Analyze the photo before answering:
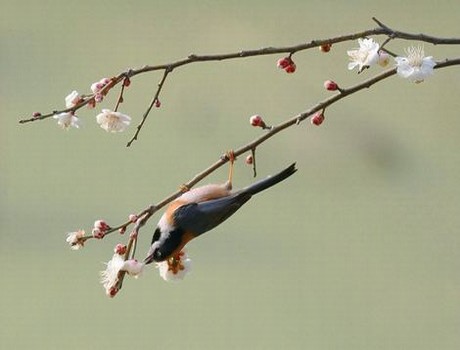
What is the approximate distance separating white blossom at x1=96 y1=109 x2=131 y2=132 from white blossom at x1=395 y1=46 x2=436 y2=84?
17.8 inches

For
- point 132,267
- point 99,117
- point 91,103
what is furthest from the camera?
point 99,117

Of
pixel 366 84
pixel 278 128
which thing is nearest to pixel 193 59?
pixel 278 128

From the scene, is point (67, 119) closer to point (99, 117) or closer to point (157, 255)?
point (99, 117)

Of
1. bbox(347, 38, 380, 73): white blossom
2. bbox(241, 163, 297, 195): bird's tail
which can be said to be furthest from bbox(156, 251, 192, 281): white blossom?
bbox(347, 38, 380, 73): white blossom

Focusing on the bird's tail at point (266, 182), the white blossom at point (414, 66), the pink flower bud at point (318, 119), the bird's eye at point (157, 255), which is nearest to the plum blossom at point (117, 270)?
the bird's eye at point (157, 255)

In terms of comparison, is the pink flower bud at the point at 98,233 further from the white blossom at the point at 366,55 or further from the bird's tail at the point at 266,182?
the white blossom at the point at 366,55

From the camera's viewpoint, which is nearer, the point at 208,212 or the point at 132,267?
the point at 132,267

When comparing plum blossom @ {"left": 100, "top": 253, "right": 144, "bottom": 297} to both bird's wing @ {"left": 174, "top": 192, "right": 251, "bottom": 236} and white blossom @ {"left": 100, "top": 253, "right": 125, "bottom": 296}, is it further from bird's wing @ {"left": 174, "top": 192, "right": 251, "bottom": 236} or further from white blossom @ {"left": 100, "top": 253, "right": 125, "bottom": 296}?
bird's wing @ {"left": 174, "top": 192, "right": 251, "bottom": 236}

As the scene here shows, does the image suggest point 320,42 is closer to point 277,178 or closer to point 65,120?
point 277,178

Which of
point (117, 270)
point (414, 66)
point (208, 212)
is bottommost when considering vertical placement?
point (117, 270)

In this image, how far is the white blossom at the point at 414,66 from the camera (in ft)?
4.14

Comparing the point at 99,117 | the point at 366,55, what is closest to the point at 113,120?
the point at 99,117

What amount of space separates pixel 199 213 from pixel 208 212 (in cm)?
2

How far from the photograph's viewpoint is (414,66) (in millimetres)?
1271
